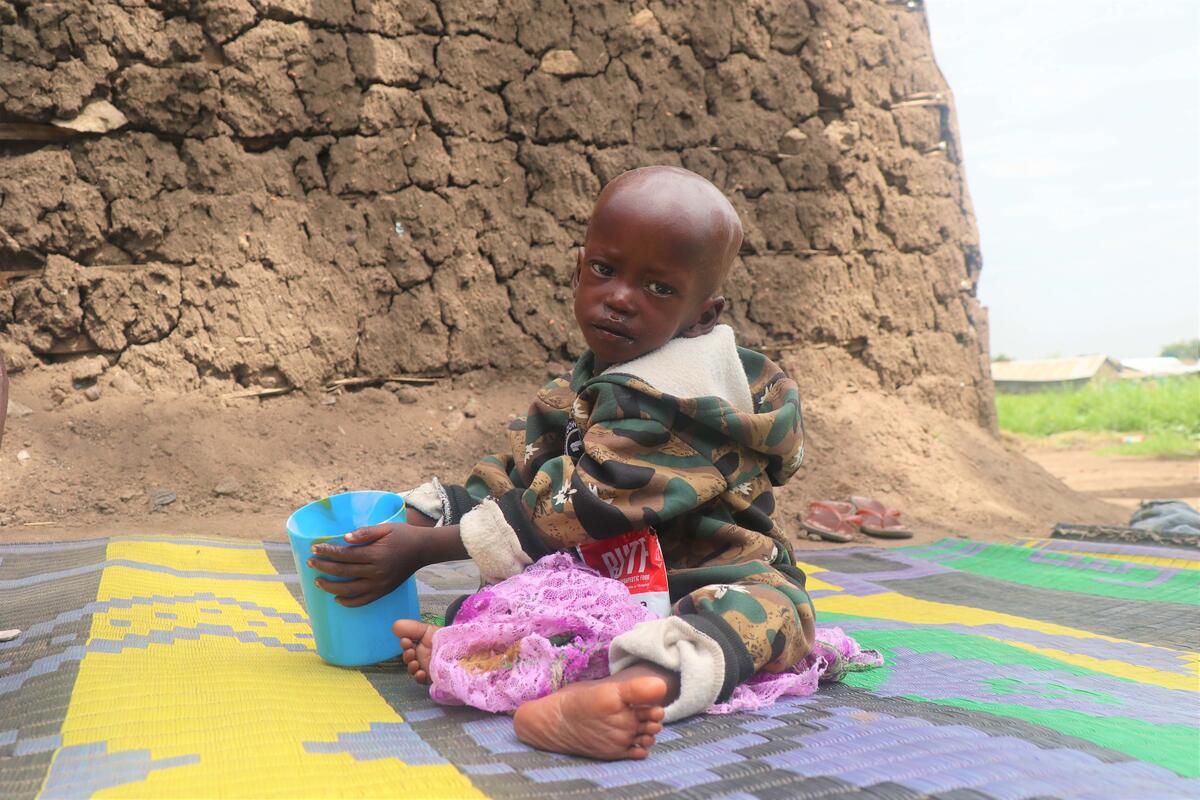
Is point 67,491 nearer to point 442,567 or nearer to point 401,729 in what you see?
point 442,567

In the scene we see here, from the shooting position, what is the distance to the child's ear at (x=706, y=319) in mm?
1651

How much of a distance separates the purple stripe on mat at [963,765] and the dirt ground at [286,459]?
2.14 m

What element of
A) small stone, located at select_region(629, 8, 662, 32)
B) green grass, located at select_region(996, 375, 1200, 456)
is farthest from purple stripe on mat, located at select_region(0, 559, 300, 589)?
green grass, located at select_region(996, 375, 1200, 456)

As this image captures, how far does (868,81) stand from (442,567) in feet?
11.0

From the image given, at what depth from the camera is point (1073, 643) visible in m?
1.99

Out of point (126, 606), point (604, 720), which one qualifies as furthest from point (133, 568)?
point (604, 720)

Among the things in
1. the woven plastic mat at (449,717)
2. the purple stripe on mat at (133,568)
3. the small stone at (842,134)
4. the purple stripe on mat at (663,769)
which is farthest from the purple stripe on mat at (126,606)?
the small stone at (842,134)

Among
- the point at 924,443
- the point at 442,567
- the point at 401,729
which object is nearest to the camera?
the point at 401,729

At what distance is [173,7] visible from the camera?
3.29 m

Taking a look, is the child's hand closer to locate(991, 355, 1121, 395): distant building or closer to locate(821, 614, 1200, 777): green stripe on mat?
locate(821, 614, 1200, 777): green stripe on mat

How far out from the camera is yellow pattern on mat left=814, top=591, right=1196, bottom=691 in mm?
1747

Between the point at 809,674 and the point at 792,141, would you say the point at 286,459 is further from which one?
the point at 792,141

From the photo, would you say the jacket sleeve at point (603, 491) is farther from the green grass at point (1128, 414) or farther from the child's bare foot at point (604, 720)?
the green grass at point (1128, 414)

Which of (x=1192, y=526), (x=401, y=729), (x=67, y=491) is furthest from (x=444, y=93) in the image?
(x=1192, y=526)
